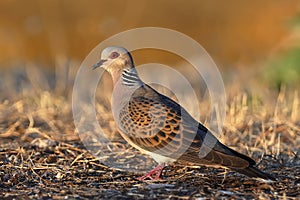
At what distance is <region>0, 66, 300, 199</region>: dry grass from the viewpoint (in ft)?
14.2

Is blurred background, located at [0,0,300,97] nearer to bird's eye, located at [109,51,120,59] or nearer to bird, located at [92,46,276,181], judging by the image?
bird's eye, located at [109,51,120,59]

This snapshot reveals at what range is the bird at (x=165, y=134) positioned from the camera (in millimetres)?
4426

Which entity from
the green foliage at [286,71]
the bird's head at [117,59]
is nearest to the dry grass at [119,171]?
the bird's head at [117,59]

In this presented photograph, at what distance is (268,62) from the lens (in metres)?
9.95

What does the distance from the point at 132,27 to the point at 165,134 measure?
12.9 m

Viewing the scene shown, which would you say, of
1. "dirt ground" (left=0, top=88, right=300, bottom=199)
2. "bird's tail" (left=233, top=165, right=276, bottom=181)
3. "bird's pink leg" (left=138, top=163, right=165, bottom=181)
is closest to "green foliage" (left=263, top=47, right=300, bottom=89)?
"dirt ground" (left=0, top=88, right=300, bottom=199)

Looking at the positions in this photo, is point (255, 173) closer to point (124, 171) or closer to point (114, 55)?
point (124, 171)

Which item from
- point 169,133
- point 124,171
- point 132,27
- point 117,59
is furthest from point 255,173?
point 132,27

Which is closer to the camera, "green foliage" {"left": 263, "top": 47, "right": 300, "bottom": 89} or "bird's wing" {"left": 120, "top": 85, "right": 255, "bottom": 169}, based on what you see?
"bird's wing" {"left": 120, "top": 85, "right": 255, "bottom": 169}

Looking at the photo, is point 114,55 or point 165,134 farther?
point 114,55

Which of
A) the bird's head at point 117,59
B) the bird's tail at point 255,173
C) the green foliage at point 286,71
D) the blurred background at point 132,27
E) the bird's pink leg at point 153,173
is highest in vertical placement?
the blurred background at point 132,27

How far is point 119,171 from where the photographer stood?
198 inches

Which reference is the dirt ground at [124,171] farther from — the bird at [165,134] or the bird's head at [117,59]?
the bird's head at [117,59]

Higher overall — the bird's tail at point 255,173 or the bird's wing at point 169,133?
the bird's wing at point 169,133
